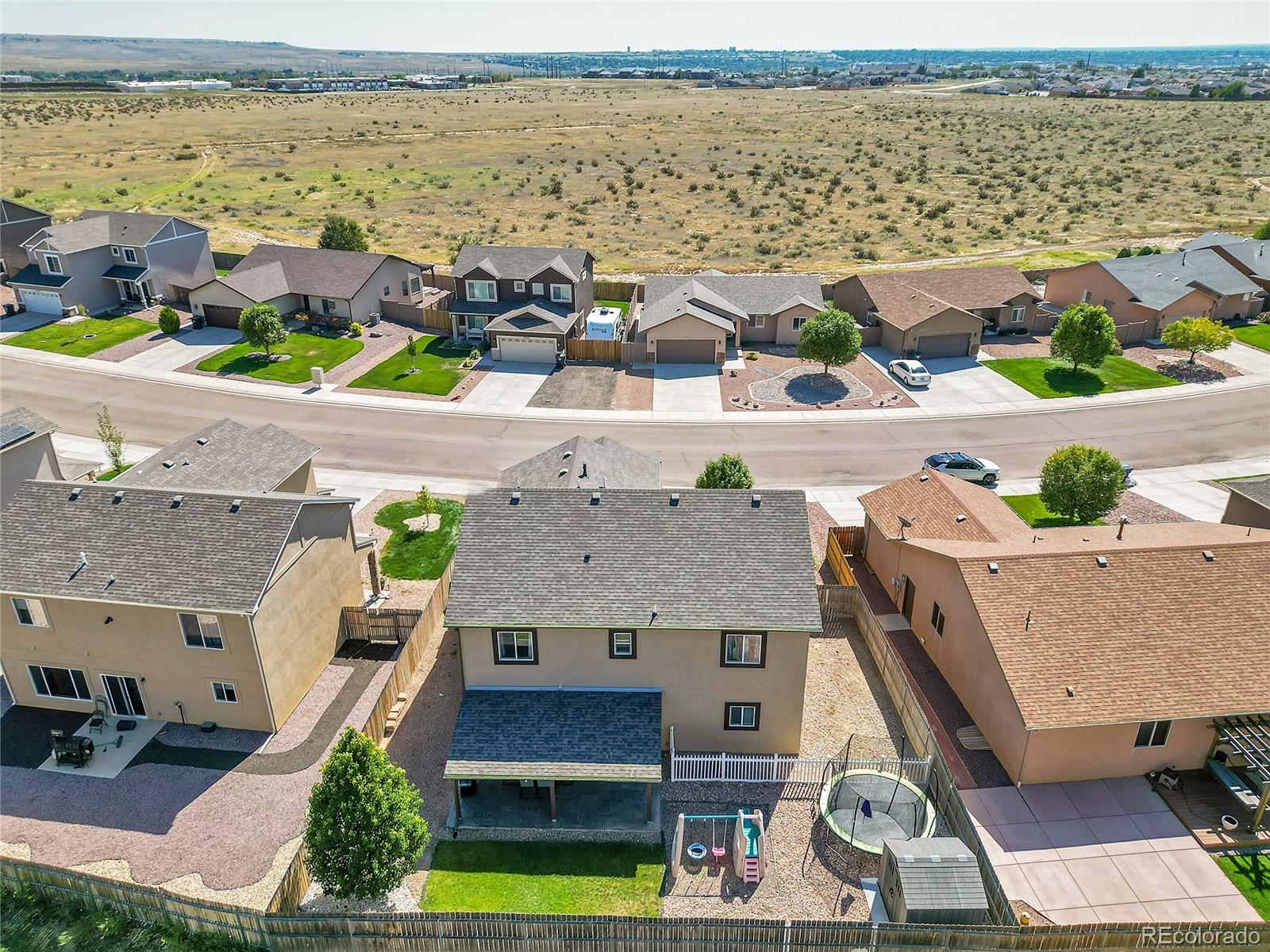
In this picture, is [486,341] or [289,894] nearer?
[289,894]

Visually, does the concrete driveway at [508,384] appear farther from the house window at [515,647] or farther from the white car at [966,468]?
the house window at [515,647]

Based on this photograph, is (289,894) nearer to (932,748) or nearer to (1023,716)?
(932,748)

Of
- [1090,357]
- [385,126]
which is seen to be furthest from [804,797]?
[385,126]

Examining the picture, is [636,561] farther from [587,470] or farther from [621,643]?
[587,470]

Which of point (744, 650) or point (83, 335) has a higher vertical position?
point (744, 650)

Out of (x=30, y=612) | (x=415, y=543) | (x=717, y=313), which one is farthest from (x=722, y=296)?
(x=30, y=612)

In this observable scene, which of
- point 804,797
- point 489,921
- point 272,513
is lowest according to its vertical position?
point 804,797

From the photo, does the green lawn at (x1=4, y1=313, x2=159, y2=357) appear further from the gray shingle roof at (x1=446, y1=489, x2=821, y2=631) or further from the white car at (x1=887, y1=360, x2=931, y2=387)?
the white car at (x1=887, y1=360, x2=931, y2=387)

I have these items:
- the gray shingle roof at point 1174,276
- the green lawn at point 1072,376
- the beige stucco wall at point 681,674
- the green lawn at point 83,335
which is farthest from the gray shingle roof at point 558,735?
the gray shingle roof at point 1174,276

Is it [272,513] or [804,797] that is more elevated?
[272,513]
